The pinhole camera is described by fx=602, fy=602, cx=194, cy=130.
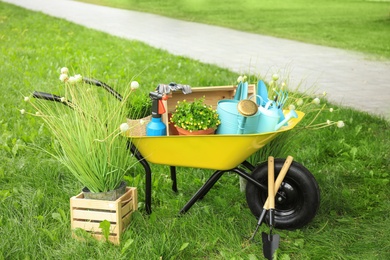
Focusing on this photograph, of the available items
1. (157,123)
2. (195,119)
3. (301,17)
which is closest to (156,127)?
(157,123)

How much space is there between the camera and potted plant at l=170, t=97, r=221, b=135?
299cm

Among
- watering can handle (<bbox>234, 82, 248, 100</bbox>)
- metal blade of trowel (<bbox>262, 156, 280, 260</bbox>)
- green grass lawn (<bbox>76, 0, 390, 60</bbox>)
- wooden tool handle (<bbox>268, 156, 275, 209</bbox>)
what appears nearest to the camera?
metal blade of trowel (<bbox>262, 156, 280, 260</bbox>)

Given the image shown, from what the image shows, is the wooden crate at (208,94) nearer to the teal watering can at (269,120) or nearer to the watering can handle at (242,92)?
the watering can handle at (242,92)

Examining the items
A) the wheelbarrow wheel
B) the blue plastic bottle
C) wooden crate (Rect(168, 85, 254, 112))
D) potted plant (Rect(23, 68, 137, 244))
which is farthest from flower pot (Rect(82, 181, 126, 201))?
the wheelbarrow wheel

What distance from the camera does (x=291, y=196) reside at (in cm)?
316

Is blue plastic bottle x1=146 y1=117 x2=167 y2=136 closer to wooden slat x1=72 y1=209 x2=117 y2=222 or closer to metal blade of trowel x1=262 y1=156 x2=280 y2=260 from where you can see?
wooden slat x1=72 y1=209 x2=117 y2=222

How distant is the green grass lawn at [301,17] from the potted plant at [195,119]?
24.2ft

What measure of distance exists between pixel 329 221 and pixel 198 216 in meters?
0.74

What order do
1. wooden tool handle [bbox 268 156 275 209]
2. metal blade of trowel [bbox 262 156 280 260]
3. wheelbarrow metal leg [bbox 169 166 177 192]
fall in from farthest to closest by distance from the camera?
wheelbarrow metal leg [bbox 169 166 177 192], wooden tool handle [bbox 268 156 275 209], metal blade of trowel [bbox 262 156 280 260]

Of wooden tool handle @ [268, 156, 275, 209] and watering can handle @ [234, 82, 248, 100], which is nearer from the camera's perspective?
wooden tool handle @ [268, 156, 275, 209]

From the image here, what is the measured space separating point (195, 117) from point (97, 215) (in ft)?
2.27

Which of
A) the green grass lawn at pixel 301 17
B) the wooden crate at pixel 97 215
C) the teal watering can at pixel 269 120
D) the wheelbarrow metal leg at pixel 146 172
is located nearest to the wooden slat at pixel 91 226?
the wooden crate at pixel 97 215

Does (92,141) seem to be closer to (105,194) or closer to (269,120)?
(105,194)

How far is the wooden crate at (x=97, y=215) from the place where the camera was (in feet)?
9.79
